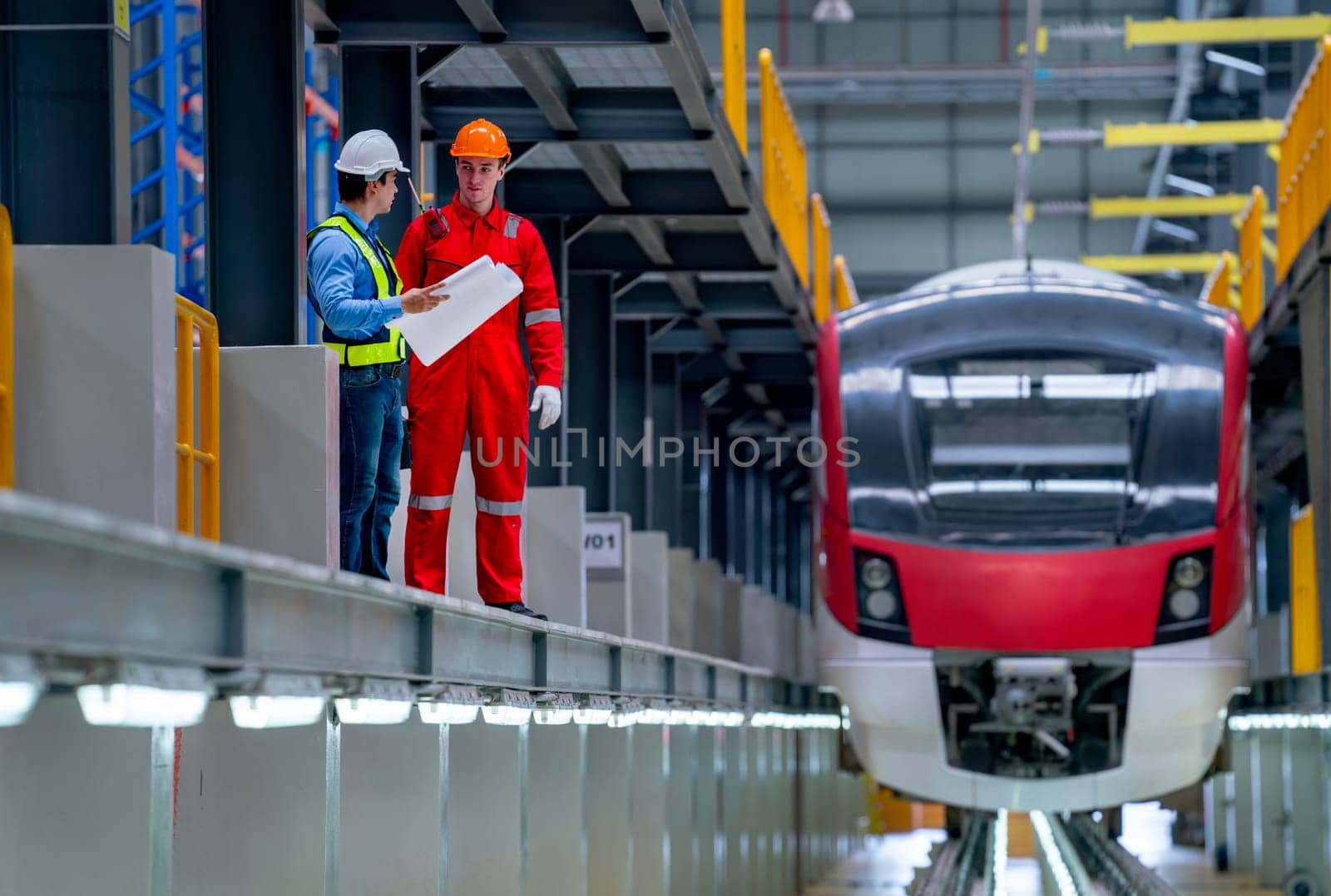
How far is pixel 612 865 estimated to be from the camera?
9.27 meters

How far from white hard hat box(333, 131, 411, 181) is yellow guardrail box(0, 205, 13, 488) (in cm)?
163

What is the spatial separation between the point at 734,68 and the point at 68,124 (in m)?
6.99

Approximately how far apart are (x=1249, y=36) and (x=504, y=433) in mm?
15693

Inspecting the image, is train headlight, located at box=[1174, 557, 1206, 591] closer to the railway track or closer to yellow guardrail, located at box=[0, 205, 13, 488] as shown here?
the railway track

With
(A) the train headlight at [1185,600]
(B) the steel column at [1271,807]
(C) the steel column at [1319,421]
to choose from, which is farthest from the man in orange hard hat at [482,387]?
(B) the steel column at [1271,807]

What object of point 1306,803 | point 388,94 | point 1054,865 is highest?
point 388,94

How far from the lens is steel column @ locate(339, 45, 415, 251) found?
9.15m

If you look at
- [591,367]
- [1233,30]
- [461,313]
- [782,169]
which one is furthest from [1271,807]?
[461,313]

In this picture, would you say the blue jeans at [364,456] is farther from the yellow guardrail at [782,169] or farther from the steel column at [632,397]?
the steel column at [632,397]

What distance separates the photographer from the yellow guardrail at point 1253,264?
Result: 627 inches

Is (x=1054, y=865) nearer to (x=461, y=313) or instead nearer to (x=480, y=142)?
(x=480, y=142)

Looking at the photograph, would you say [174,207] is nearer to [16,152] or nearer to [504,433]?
[504,433]

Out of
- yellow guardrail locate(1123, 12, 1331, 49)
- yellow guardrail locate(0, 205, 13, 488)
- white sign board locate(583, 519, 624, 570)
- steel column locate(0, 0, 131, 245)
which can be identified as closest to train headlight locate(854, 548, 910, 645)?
white sign board locate(583, 519, 624, 570)

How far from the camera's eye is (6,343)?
193 inches
